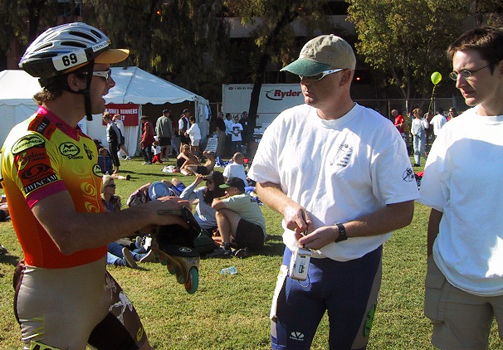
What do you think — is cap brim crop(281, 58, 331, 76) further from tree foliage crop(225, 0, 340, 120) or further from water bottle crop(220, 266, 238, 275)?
tree foliage crop(225, 0, 340, 120)

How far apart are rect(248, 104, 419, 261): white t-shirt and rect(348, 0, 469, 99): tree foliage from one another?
106 ft

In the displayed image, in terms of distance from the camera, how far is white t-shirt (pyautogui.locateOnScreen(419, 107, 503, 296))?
8.80ft

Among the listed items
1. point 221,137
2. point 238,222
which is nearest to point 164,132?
point 221,137

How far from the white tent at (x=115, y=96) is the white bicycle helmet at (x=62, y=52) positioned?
20840 millimetres

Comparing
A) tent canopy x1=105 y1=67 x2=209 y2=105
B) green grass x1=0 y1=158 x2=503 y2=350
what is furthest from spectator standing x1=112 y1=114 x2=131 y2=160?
green grass x1=0 y1=158 x2=503 y2=350

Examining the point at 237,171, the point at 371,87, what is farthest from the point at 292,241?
the point at 371,87

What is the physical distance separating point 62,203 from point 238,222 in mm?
6071

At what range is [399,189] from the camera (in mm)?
2750

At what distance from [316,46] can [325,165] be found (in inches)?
24.4

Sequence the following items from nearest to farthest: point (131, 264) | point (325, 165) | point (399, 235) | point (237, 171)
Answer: point (325, 165), point (131, 264), point (399, 235), point (237, 171)

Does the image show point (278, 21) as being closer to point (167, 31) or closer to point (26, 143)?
point (167, 31)

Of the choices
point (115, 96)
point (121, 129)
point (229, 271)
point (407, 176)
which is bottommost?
point (121, 129)

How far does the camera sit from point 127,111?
2434 centimetres

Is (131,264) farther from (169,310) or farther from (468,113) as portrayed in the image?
(468,113)
